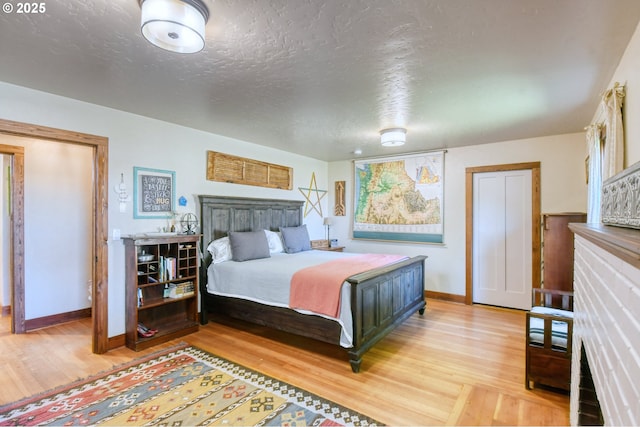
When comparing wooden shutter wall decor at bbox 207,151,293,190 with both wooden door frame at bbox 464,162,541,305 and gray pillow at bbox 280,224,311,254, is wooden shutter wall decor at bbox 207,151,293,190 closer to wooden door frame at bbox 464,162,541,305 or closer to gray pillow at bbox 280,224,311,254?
gray pillow at bbox 280,224,311,254

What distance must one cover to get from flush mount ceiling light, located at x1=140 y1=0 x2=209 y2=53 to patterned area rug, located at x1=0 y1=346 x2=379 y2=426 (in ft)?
A: 7.69

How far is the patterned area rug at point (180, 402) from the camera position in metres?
2.05

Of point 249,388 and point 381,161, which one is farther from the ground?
point 381,161

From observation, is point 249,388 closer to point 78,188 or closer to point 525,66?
point 525,66

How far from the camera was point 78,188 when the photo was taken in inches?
161

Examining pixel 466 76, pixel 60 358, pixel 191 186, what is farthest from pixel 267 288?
pixel 466 76

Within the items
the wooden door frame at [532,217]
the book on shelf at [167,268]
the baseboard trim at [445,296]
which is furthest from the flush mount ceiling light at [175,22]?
the baseboard trim at [445,296]

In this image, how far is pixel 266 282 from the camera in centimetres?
329

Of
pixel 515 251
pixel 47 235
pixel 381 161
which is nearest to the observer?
pixel 47 235

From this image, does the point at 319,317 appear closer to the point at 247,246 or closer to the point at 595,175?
the point at 247,246

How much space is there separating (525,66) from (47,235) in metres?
5.26

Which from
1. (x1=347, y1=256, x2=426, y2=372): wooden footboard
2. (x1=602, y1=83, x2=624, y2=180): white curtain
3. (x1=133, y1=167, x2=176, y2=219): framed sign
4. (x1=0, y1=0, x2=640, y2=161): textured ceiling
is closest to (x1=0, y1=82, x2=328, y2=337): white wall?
(x1=133, y1=167, x2=176, y2=219): framed sign

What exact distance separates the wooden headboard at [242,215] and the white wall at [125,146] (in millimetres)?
184

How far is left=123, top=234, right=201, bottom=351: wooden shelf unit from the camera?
3.12 m
